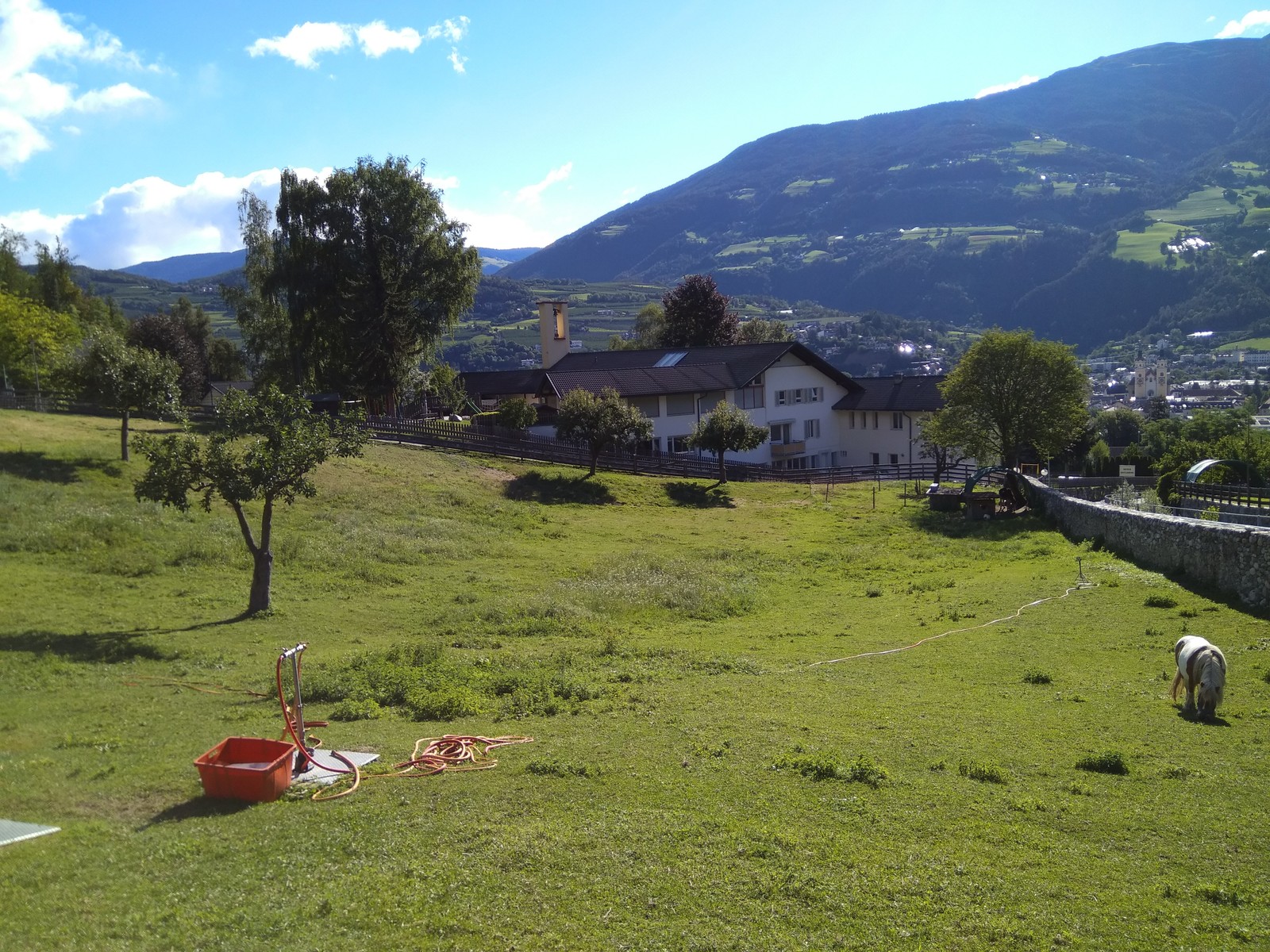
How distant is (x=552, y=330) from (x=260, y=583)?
5831 centimetres

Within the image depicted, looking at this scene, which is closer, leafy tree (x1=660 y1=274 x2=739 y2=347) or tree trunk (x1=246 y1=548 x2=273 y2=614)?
tree trunk (x1=246 y1=548 x2=273 y2=614)

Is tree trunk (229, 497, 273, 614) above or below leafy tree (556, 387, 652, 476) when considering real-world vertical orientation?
below

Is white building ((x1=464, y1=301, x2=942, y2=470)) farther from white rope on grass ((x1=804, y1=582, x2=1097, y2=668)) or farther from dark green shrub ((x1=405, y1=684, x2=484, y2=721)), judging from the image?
dark green shrub ((x1=405, y1=684, x2=484, y2=721))

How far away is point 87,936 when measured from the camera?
732cm

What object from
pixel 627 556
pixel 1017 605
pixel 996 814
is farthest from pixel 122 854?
pixel 627 556

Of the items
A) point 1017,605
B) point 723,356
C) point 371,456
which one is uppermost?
point 723,356

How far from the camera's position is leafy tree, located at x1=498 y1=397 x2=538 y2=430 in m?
56.7

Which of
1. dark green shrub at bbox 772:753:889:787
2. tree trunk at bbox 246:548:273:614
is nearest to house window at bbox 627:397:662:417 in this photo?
tree trunk at bbox 246:548:273:614

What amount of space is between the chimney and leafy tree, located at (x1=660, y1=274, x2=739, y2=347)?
15.5 metres

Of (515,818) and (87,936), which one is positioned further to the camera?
(515,818)

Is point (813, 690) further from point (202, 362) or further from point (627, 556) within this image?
point (202, 362)

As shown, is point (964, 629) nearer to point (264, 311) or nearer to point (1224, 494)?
point (1224, 494)

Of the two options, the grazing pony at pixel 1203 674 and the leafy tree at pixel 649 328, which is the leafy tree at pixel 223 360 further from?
the grazing pony at pixel 1203 674

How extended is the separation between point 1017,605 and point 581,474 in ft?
101
